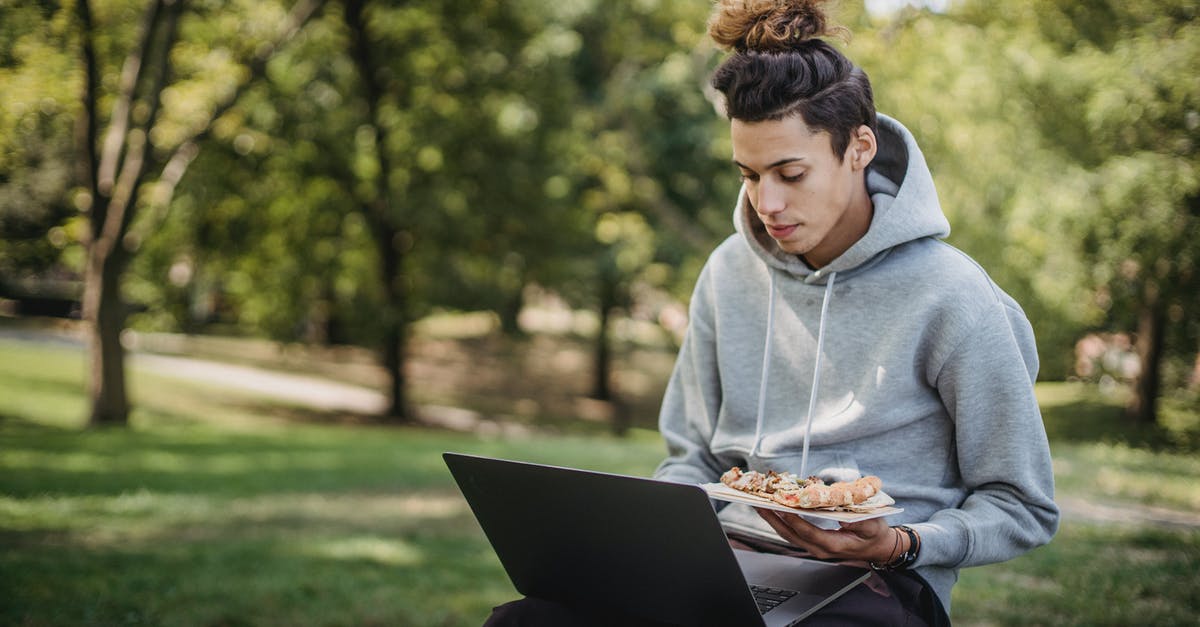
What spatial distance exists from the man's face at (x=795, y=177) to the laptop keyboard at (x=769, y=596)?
717 millimetres

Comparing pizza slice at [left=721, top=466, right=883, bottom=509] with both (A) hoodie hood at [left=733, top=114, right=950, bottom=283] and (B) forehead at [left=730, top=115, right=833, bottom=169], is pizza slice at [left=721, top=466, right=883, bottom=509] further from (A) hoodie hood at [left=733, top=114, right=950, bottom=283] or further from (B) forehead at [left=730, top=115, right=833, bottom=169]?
(B) forehead at [left=730, top=115, right=833, bottom=169]

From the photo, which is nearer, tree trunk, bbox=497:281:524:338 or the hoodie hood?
the hoodie hood

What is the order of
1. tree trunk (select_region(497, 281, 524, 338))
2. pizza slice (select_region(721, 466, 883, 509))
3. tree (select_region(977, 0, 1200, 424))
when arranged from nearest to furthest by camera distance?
pizza slice (select_region(721, 466, 883, 509)) < tree (select_region(977, 0, 1200, 424)) < tree trunk (select_region(497, 281, 524, 338))

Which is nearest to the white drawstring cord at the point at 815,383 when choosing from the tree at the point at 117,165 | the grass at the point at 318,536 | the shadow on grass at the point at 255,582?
the grass at the point at 318,536

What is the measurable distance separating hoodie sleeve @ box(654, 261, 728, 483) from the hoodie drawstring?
15cm

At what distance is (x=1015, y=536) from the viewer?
204 centimetres

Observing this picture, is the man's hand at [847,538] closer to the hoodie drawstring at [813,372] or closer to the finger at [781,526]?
the finger at [781,526]

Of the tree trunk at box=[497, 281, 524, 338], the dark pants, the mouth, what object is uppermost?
the mouth

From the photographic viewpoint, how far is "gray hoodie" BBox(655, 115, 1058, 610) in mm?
2035

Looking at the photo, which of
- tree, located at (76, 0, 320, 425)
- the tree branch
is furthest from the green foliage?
the tree branch

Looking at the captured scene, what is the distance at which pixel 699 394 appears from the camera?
2.54 m

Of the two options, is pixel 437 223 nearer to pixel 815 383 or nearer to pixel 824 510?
pixel 815 383

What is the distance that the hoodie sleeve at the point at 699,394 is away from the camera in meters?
2.51

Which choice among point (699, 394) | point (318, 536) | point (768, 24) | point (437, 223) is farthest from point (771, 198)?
point (437, 223)
